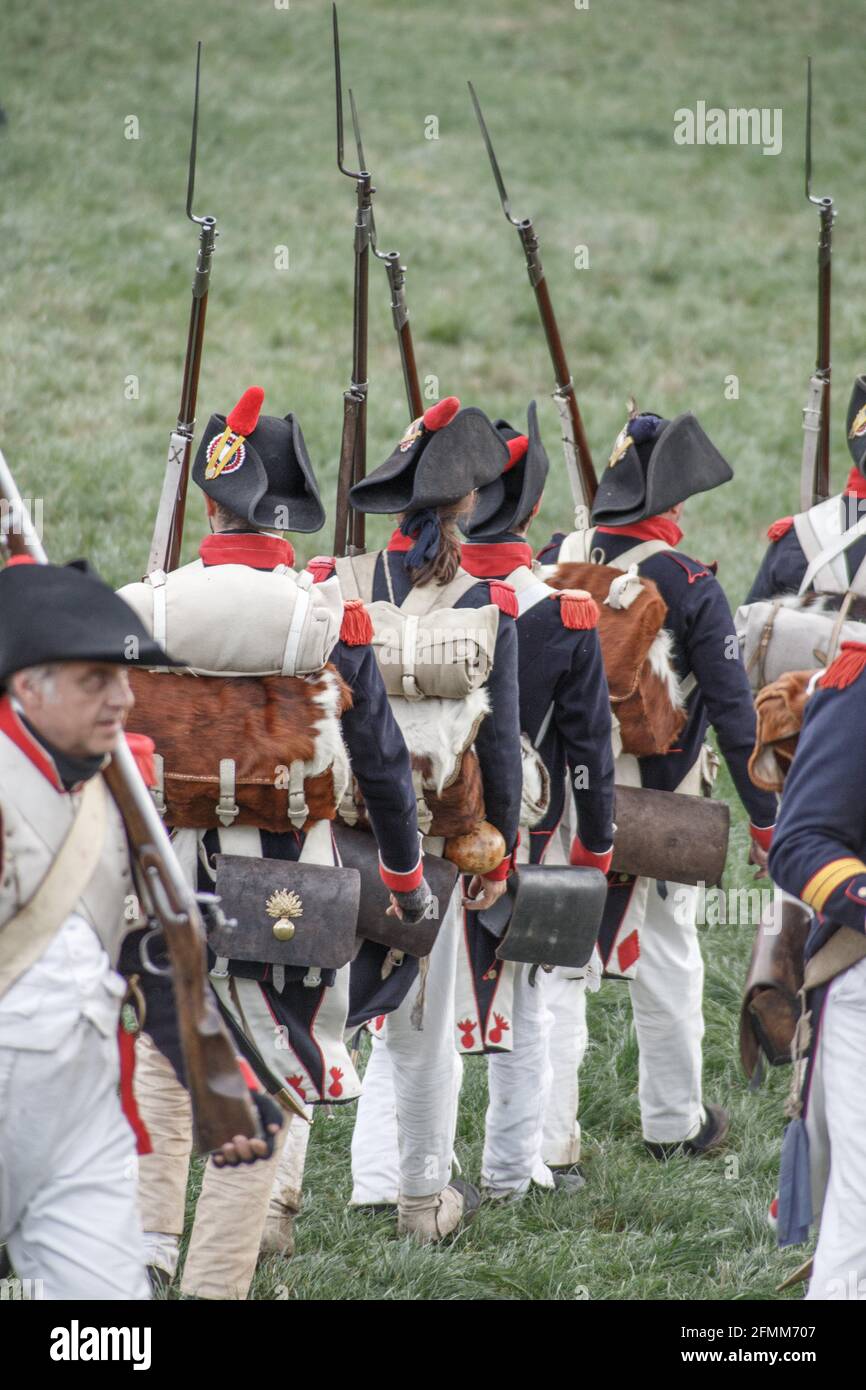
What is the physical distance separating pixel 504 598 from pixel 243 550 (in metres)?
0.86

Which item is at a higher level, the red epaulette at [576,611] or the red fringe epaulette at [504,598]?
the red fringe epaulette at [504,598]

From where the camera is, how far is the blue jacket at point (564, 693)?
5.36m

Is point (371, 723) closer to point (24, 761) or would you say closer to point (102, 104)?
point (24, 761)

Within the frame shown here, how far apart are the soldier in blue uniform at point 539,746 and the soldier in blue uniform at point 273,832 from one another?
0.81 meters

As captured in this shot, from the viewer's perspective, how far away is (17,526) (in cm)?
348

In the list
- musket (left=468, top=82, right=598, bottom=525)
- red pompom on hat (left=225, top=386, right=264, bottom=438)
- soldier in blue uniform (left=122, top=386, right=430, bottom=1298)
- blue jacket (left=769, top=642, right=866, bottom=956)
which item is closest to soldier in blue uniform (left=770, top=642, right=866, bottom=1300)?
blue jacket (left=769, top=642, right=866, bottom=956)

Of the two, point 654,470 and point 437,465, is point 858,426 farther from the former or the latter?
point 437,465

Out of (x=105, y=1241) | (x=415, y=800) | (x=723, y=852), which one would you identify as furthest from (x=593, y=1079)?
(x=105, y=1241)

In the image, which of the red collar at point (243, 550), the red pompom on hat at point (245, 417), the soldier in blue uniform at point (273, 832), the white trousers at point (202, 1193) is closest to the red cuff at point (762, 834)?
the soldier in blue uniform at point (273, 832)

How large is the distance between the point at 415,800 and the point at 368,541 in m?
7.34

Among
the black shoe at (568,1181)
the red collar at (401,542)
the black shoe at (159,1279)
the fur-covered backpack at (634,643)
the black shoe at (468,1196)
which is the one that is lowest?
the black shoe at (568,1181)

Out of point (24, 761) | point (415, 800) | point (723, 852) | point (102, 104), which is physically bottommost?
point (723, 852)

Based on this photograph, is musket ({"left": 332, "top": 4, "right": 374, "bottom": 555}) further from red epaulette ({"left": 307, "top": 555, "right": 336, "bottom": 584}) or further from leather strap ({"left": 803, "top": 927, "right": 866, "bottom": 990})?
leather strap ({"left": 803, "top": 927, "right": 866, "bottom": 990})

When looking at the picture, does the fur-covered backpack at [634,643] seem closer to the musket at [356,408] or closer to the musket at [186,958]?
the musket at [356,408]
